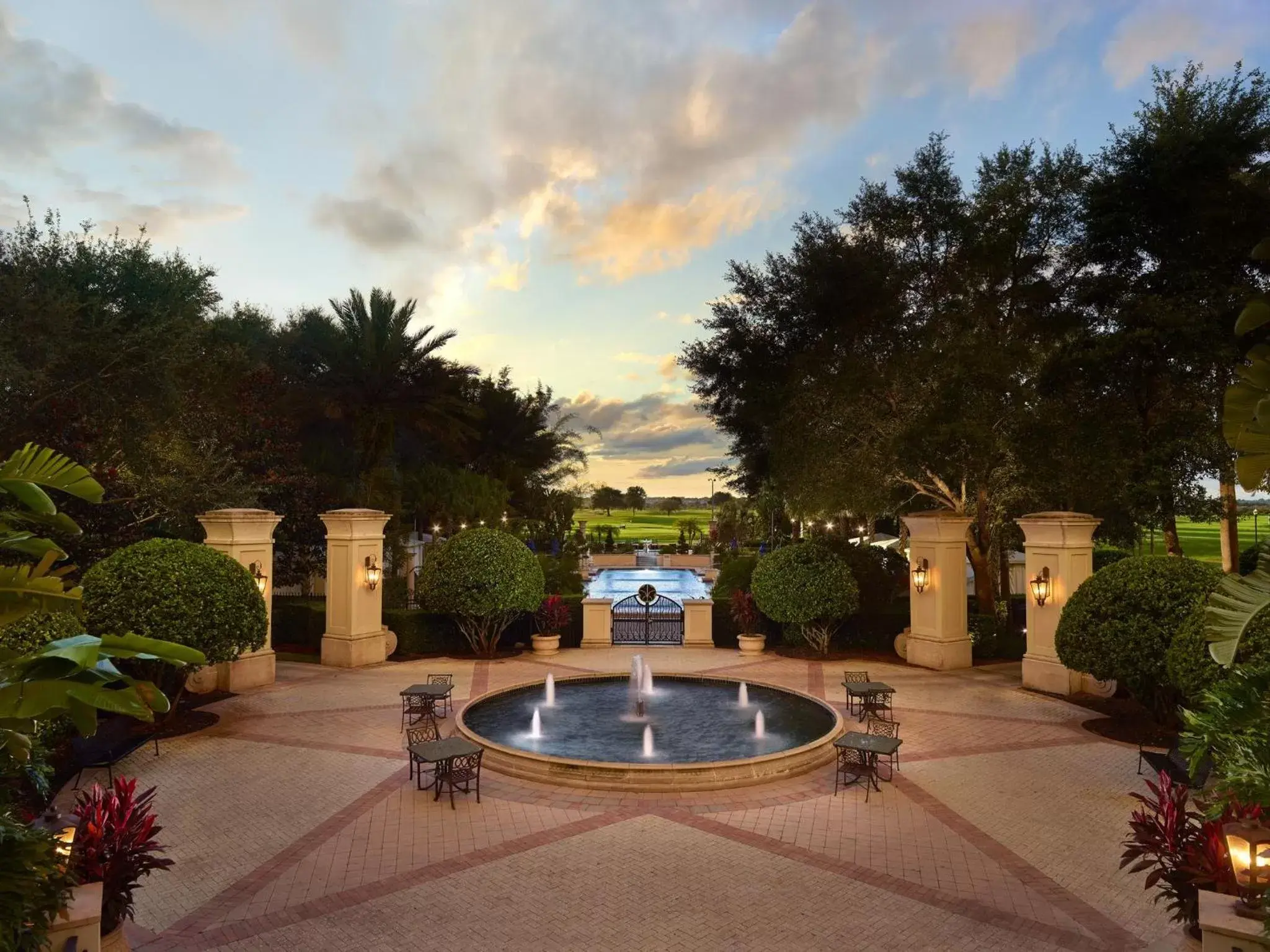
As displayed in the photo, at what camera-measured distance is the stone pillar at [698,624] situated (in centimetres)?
2261

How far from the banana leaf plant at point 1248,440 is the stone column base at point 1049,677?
1403cm

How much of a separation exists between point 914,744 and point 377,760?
8814mm

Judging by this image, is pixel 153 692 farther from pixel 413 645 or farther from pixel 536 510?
pixel 536 510

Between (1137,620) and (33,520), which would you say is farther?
(1137,620)

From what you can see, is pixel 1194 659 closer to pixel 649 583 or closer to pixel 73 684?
pixel 73 684

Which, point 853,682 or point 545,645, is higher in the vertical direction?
point 853,682

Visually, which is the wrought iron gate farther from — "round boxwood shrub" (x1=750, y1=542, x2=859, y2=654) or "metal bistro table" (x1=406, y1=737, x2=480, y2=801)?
"metal bistro table" (x1=406, y1=737, x2=480, y2=801)

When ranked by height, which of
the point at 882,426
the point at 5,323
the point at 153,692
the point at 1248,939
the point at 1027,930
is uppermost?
the point at 5,323

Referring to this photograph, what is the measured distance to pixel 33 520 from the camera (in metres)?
3.78

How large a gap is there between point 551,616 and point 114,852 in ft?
52.4

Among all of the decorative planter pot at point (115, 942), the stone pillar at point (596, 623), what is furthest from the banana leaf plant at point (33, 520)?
the stone pillar at point (596, 623)

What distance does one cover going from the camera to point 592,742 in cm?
1259

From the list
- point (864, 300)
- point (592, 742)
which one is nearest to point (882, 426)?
point (864, 300)

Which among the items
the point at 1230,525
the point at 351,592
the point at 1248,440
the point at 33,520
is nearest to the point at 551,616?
the point at 351,592
